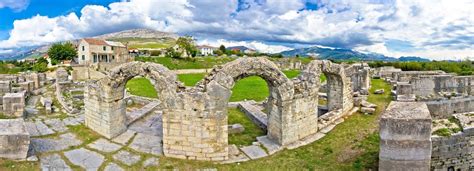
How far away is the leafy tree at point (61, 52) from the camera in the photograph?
60844 millimetres

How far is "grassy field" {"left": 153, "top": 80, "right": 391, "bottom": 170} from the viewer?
9.42m

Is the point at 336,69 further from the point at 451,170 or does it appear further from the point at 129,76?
the point at 129,76

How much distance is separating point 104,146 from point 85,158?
1.07 metres

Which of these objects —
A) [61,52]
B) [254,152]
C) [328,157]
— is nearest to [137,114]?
[254,152]

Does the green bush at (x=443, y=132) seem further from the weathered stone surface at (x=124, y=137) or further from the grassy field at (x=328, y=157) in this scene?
the weathered stone surface at (x=124, y=137)

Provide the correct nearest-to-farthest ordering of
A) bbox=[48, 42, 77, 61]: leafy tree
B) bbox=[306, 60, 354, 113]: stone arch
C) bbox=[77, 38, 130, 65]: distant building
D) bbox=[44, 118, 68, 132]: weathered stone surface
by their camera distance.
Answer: bbox=[44, 118, 68, 132]: weathered stone surface
bbox=[306, 60, 354, 113]: stone arch
bbox=[48, 42, 77, 61]: leafy tree
bbox=[77, 38, 130, 65]: distant building

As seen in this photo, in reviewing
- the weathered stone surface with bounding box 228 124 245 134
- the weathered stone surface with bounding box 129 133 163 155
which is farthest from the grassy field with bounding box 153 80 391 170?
the weathered stone surface with bounding box 228 124 245 134

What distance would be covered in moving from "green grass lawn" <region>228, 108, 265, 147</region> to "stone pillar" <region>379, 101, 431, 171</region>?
4684 mm

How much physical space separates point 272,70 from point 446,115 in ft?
25.1

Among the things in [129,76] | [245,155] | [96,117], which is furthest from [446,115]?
[96,117]

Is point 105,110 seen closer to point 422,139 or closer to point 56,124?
point 56,124

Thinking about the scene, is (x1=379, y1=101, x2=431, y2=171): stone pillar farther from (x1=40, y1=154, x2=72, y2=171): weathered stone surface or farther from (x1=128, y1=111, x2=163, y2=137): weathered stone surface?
(x1=40, y1=154, x2=72, y2=171): weathered stone surface

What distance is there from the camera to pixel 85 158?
9633mm

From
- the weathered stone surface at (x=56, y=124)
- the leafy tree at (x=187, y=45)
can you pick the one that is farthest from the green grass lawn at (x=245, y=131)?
the leafy tree at (x=187, y=45)
